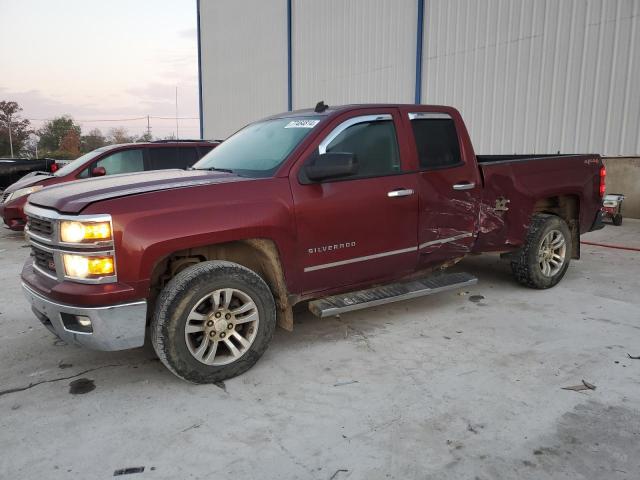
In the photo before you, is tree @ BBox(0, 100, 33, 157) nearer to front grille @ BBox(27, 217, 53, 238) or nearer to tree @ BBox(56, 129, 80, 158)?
tree @ BBox(56, 129, 80, 158)

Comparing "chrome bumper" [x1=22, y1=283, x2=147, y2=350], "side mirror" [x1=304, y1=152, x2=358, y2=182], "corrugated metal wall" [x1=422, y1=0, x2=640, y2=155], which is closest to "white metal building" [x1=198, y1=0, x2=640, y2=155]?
"corrugated metal wall" [x1=422, y1=0, x2=640, y2=155]

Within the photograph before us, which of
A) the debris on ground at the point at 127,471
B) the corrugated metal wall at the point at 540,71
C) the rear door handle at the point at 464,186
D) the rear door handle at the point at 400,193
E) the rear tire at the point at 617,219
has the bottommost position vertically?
the debris on ground at the point at 127,471

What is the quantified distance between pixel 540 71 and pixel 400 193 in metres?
7.66

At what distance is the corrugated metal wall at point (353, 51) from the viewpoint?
13117 millimetres

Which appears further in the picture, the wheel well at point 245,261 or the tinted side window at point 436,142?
the tinted side window at point 436,142

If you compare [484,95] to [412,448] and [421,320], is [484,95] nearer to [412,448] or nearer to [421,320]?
[421,320]

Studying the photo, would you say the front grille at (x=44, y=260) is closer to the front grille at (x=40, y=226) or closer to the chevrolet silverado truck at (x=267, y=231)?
the chevrolet silverado truck at (x=267, y=231)

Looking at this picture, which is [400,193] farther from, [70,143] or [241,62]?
[70,143]

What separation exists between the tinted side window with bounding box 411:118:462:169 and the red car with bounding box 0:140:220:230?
16.1 ft

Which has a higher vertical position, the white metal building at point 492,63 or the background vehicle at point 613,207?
the white metal building at point 492,63

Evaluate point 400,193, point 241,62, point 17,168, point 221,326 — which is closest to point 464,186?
point 400,193

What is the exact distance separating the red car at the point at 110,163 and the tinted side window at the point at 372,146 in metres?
4.91

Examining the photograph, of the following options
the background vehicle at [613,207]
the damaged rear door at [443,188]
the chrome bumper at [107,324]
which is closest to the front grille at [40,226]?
the chrome bumper at [107,324]

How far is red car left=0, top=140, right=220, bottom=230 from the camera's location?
8.36 metres
